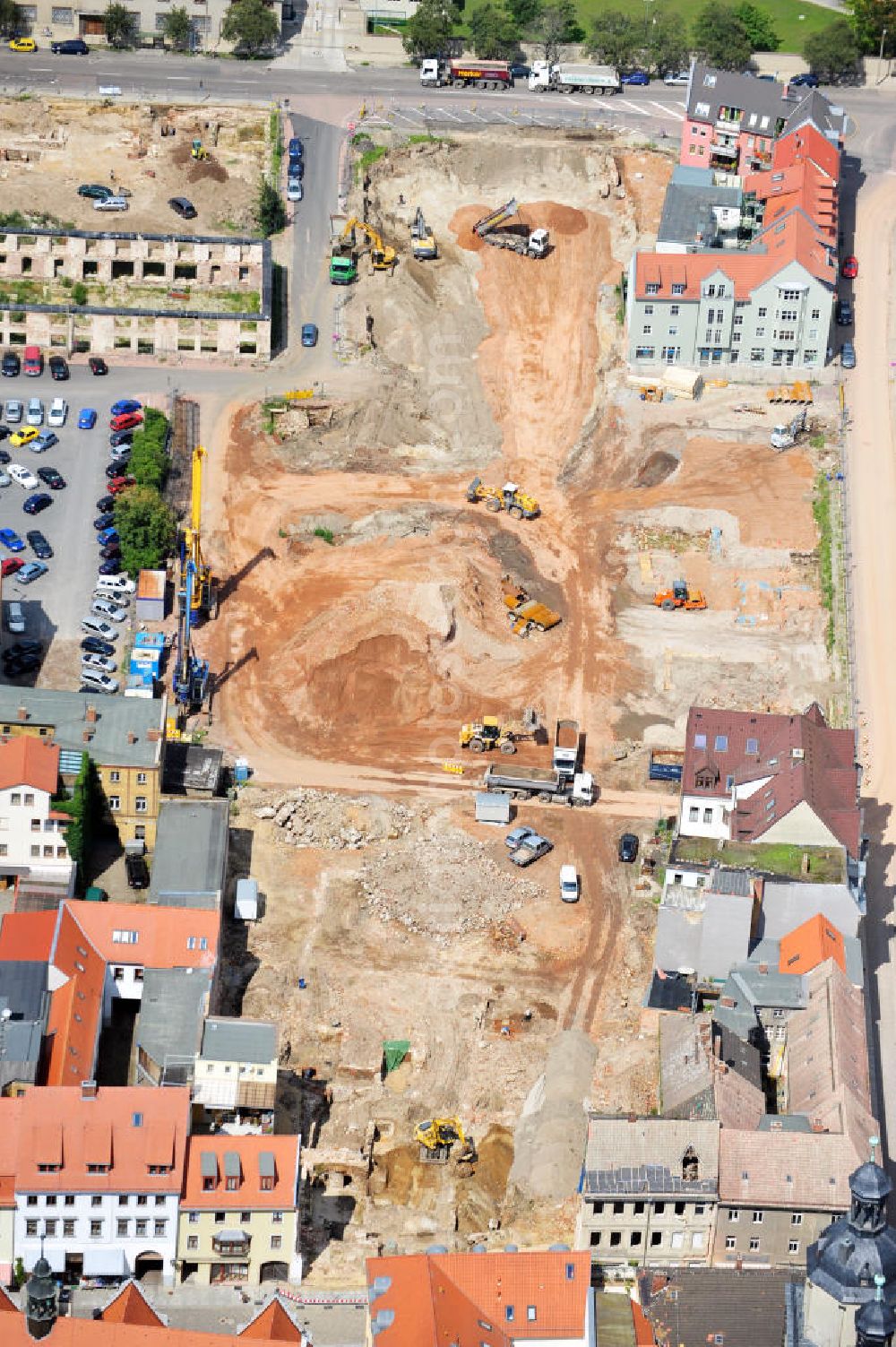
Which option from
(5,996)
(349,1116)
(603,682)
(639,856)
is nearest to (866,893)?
(639,856)

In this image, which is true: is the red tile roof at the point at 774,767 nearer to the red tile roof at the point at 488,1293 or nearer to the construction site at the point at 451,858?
the construction site at the point at 451,858

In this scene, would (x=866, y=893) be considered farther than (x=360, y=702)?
No

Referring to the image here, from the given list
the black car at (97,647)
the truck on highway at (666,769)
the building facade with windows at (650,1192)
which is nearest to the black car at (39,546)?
the black car at (97,647)

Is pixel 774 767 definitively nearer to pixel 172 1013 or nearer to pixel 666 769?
pixel 666 769

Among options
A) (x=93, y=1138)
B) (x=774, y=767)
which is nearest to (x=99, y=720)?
(x=93, y=1138)

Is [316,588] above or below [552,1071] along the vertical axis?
above

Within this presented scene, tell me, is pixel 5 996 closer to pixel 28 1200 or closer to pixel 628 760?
pixel 28 1200
